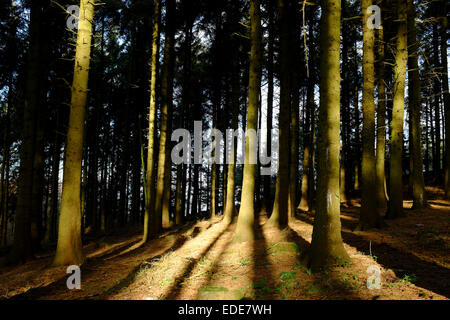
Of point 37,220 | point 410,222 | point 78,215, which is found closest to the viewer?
point 78,215

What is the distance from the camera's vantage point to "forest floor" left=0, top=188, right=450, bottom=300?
→ 13.4 feet

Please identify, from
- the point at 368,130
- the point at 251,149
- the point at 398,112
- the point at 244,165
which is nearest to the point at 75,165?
the point at 244,165

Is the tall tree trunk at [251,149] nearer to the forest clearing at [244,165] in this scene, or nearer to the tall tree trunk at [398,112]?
the forest clearing at [244,165]

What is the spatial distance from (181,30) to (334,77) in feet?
48.4

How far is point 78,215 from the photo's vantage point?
23.5ft

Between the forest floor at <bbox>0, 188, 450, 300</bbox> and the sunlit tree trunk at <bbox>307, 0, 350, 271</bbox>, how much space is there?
0.39 meters

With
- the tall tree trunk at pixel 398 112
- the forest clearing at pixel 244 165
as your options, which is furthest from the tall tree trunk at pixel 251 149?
the tall tree trunk at pixel 398 112

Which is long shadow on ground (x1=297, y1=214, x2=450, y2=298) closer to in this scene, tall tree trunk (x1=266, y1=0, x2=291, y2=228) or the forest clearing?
the forest clearing

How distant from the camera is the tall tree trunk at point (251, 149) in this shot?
28.0 feet

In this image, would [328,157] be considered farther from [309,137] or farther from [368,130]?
[309,137]

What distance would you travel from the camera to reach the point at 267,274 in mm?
5109

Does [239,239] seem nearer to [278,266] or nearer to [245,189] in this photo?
[245,189]

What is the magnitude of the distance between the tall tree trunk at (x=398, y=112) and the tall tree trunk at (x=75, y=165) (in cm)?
1072
